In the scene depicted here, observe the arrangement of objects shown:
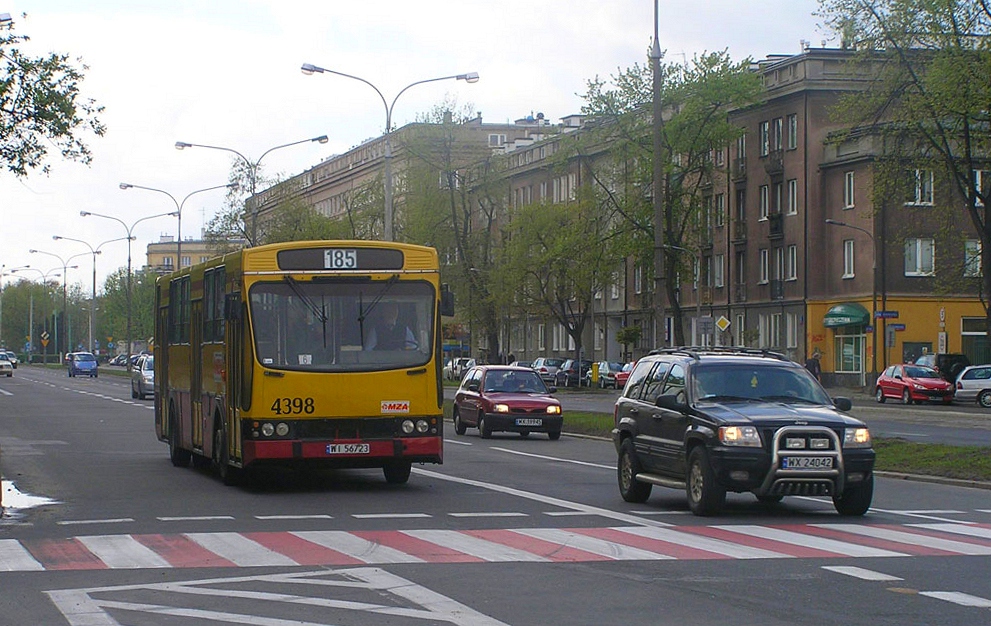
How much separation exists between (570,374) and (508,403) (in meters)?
48.6

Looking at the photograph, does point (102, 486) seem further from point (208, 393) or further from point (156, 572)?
point (156, 572)

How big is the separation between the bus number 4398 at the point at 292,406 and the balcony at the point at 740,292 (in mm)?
62004

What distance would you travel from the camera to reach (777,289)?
246 ft

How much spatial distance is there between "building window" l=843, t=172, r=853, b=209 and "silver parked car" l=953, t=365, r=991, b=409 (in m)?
15.9

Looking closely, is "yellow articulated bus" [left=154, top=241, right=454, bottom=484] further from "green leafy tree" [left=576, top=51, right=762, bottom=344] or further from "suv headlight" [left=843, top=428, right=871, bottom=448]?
"green leafy tree" [left=576, top=51, right=762, bottom=344]

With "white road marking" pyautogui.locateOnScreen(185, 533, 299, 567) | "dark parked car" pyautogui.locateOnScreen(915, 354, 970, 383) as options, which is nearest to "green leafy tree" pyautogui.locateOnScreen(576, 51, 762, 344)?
"dark parked car" pyautogui.locateOnScreen(915, 354, 970, 383)

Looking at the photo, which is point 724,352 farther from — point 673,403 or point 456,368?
point 456,368

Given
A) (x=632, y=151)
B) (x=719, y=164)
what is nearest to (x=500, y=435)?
(x=632, y=151)

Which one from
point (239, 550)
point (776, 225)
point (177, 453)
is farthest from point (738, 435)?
point (776, 225)

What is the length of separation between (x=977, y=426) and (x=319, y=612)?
1241 inches

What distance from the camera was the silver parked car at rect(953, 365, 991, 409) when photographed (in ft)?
177

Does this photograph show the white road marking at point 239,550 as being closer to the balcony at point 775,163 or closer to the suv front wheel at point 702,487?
the suv front wheel at point 702,487

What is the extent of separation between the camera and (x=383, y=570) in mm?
11406

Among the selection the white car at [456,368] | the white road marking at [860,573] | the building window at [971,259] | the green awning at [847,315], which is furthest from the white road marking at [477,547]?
the white car at [456,368]
